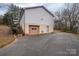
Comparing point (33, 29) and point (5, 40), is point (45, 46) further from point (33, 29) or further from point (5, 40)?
point (5, 40)

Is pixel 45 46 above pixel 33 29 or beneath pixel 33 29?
beneath

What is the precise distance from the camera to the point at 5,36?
2.78 meters

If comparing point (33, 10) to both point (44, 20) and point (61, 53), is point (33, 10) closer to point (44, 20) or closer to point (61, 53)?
point (44, 20)

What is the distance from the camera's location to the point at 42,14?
2.83 m

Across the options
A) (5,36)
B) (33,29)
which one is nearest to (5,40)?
(5,36)

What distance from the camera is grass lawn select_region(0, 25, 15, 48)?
2757 mm

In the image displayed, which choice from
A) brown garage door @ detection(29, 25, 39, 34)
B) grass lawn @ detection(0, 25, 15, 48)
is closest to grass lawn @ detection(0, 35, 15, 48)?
grass lawn @ detection(0, 25, 15, 48)

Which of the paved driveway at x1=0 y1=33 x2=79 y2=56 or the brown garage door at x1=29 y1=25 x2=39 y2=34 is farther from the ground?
the brown garage door at x1=29 y1=25 x2=39 y2=34

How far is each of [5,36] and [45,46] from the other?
47 centimetres

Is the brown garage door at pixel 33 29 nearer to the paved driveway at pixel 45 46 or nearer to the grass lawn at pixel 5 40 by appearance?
the paved driveway at pixel 45 46

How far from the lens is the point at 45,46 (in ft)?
9.18

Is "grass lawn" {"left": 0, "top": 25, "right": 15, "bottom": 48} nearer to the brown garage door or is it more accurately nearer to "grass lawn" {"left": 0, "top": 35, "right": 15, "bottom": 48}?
"grass lawn" {"left": 0, "top": 35, "right": 15, "bottom": 48}

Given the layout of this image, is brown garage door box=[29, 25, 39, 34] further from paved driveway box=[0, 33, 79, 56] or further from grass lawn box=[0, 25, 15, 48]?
grass lawn box=[0, 25, 15, 48]

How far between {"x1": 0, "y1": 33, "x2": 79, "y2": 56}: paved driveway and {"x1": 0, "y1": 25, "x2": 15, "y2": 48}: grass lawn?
2.0 inches
